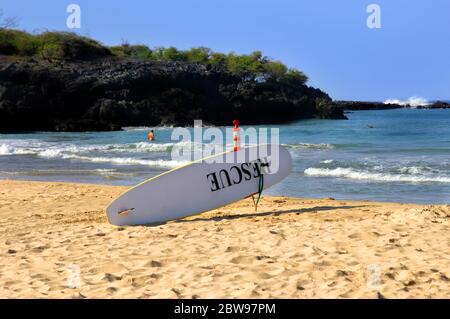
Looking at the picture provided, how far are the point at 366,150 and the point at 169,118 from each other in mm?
24515

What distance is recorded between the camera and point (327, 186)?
11234 millimetres

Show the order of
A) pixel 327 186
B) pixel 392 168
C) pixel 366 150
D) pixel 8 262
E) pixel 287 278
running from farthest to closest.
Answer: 1. pixel 366 150
2. pixel 392 168
3. pixel 327 186
4. pixel 8 262
5. pixel 287 278

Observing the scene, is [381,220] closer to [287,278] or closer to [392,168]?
[287,278]

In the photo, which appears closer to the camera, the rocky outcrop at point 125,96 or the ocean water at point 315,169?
the ocean water at point 315,169

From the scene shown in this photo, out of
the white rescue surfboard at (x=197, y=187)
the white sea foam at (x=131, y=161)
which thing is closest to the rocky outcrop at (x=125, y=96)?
the white sea foam at (x=131, y=161)

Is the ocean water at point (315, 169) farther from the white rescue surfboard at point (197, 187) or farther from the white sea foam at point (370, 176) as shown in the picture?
the white rescue surfboard at point (197, 187)

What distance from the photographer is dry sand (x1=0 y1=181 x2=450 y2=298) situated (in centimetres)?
389

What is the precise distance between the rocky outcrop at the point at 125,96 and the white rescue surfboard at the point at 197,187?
31.7 metres

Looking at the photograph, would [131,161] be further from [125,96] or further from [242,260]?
[125,96]

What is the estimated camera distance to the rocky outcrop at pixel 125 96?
39.3 meters

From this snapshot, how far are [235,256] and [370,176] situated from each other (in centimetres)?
828
